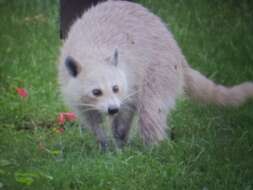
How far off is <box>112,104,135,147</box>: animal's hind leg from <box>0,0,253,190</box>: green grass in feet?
0.35

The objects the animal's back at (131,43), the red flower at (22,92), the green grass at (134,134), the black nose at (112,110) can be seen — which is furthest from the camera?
the red flower at (22,92)

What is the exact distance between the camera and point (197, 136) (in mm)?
7984

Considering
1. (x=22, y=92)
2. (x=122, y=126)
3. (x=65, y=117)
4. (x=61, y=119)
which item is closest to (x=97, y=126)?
(x=122, y=126)

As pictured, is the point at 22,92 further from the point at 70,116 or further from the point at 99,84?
the point at 99,84

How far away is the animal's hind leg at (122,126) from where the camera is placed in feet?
26.6

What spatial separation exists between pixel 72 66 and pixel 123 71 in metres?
0.51

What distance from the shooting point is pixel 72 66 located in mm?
7434

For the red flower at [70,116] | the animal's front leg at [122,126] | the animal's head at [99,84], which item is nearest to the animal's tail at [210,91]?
the animal's front leg at [122,126]

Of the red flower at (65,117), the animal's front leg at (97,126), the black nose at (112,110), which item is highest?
the black nose at (112,110)

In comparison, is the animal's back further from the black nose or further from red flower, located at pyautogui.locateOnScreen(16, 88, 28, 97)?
red flower, located at pyautogui.locateOnScreen(16, 88, 28, 97)

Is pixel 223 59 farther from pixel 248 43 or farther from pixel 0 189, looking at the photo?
pixel 0 189

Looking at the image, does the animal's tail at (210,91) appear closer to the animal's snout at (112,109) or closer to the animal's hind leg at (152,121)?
the animal's hind leg at (152,121)

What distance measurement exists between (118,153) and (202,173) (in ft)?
2.61

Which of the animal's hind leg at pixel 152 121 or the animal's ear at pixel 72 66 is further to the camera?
the animal's hind leg at pixel 152 121
